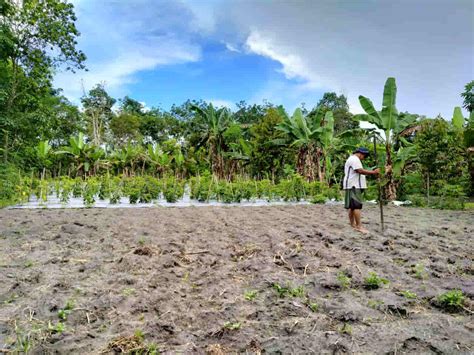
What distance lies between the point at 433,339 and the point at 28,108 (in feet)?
45.8

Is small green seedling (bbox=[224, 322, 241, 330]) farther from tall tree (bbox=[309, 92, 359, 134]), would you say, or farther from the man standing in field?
tall tree (bbox=[309, 92, 359, 134])

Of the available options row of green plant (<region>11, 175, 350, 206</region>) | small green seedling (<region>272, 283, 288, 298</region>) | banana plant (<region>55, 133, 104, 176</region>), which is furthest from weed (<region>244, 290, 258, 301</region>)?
banana plant (<region>55, 133, 104, 176</region>)

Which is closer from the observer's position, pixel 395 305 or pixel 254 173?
pixel 395 305

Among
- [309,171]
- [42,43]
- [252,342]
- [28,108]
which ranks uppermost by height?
[42,43]

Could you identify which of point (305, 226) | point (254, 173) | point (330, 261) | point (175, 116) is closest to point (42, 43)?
point (254, 173)

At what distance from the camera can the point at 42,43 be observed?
44.6 feet

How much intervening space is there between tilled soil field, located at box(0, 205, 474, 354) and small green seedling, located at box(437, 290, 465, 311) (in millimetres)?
24

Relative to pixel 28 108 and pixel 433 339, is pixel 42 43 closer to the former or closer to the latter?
pixel 28 108

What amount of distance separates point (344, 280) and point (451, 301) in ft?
2.93

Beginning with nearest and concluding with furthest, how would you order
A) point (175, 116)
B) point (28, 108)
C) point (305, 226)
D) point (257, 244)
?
point (257, 244)
point (305, 226)
point (28, 108)
point (175, 116)

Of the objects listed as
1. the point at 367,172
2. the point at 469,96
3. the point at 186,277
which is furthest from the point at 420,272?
the point at 469,96

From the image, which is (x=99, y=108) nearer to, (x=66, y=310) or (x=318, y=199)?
(x=318, y=199)

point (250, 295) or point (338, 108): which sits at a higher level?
point (338, 108)

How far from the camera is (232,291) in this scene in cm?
337
